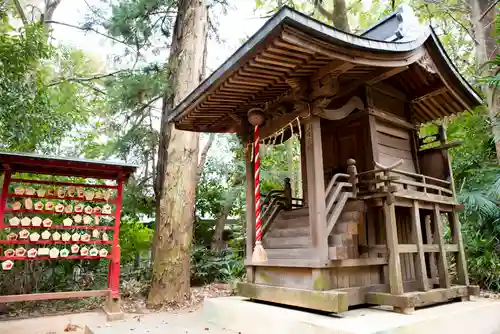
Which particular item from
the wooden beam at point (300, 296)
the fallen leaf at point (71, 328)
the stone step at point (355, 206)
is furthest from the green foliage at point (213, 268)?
the stone step at point (355, 206)

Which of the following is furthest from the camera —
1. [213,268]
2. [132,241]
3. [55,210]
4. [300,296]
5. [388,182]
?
[132,241]

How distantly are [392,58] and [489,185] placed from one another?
4.78 meters

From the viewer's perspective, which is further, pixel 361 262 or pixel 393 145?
pixel 393 145

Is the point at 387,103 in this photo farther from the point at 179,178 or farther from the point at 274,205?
the point at 179,178

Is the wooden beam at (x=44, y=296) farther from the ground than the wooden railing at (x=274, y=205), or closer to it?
closer to it

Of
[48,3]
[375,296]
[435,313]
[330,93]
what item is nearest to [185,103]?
[330,93]

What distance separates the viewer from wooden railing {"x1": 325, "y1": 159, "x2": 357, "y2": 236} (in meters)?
4.05

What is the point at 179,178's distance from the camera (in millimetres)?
7094

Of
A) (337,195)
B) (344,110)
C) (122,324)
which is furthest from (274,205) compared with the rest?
(122,324)

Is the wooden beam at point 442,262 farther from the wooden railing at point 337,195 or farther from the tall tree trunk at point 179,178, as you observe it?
the tall tree trunk at point 179,178

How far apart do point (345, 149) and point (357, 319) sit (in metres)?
2.54

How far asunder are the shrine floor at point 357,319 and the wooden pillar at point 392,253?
0.31 metres

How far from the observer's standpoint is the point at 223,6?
964 centimetres

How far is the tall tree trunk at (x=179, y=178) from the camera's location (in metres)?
6.62
